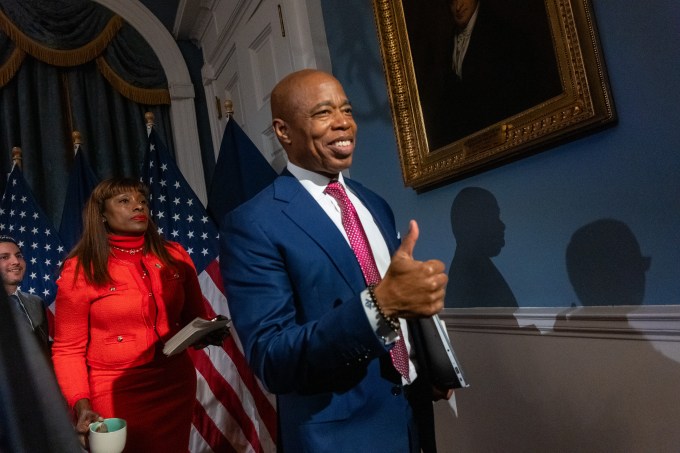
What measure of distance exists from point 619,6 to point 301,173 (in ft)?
3.10

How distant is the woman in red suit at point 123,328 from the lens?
2068mm

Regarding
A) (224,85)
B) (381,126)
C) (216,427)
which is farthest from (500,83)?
(224,85)

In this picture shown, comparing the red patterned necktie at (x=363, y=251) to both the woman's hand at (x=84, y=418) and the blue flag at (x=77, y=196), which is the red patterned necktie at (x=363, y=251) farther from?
the blue flag at (x=77, y=196)

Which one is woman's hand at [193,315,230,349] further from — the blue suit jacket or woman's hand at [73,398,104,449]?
the blue suit jacket

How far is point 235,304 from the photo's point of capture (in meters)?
1.14

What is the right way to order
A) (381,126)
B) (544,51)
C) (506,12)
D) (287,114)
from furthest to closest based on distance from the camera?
(381,126), (506,12), (544,51), (287,114)

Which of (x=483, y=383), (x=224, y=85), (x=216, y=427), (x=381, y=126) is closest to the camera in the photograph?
(x=483, y=383)

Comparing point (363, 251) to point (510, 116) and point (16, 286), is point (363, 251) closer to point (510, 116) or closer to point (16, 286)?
point (510, 116)

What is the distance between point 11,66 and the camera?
161 inches

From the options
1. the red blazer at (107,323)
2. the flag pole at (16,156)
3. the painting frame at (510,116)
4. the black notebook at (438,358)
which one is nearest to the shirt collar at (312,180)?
the black notebook at (438,358)

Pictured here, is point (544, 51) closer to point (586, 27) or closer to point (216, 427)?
point (586, 27)

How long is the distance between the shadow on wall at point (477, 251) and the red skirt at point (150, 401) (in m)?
1.19

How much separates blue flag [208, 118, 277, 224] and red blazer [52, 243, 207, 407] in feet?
4.03

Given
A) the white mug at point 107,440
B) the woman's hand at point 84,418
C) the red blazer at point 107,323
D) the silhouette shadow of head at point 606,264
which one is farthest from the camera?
the red blazer at point 107,323
